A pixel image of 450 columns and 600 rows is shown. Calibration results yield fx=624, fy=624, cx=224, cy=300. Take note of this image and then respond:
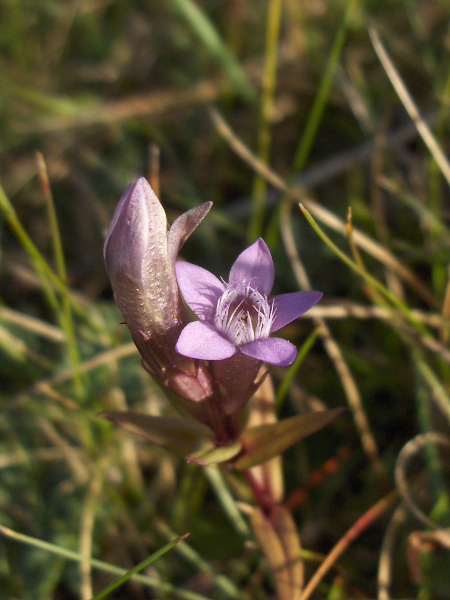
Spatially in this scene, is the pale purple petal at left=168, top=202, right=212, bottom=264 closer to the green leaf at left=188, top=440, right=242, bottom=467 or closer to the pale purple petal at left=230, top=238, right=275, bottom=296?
the pale purple petal at left=230, top=238, right=275, bottom=296

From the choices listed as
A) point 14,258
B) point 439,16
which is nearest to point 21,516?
point 14,258

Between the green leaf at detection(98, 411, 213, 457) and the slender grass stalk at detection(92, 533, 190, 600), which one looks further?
the green leaf at detection(98, 411, 213, 457)

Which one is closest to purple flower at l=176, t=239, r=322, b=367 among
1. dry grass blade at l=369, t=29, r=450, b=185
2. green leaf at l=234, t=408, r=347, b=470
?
green leaf at l=234, t=408, r=347, b=470

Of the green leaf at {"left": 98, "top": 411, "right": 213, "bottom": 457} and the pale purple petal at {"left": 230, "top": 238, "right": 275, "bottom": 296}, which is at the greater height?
the pale purple petal at {"left": 230, "top": 238, "right": 275, "bottom": 296}

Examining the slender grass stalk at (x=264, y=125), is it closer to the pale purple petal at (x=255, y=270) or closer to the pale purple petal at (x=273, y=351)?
the pale purple petal at (x=255, y=270)

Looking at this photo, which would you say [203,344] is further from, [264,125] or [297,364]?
[264,125]

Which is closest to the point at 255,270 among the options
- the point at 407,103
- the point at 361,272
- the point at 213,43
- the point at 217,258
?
the point at 361,272

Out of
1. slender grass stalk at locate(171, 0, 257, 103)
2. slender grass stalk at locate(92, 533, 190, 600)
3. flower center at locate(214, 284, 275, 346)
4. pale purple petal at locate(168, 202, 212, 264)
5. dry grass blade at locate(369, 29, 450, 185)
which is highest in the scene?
slender grass stalk at locate(171, 0, 257, 103)
